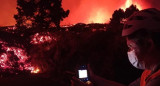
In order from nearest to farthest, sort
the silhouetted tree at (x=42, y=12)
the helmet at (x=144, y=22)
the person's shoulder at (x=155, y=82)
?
the person's shoulder at (x=155, y=82), the helmet at (x=144, y=22), the silhouetted tree at (x=42, y=12)

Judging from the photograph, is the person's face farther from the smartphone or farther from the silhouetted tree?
the silhouetted tree

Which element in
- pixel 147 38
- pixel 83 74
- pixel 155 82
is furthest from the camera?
pixel 83 74

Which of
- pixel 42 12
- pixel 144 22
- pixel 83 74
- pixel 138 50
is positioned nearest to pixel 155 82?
pixel 138 50

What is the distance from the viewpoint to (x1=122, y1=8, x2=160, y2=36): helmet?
1.61m

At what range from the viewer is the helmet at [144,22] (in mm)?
1605

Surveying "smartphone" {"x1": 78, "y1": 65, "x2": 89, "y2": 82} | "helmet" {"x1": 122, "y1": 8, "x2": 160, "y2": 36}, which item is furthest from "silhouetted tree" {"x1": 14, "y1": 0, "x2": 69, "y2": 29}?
"helmet" {"x1": 122, "y1": 8, "x2": 160, "y2": 36}

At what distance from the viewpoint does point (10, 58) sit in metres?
10.0

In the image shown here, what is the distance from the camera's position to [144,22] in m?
1.62

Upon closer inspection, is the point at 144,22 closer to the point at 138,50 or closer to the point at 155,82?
the point at 138,50

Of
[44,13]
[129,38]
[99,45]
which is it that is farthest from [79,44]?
[44,13]

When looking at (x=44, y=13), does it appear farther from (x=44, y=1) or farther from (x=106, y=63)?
(x=106, y=63)

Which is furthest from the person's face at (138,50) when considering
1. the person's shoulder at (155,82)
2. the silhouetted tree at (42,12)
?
the silhouetted tree at (42,12)

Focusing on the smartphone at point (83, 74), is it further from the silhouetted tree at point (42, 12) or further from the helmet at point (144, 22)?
the silhouetted tree at point (42, 12)

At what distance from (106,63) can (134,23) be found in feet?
19.8
